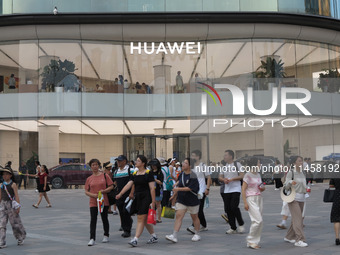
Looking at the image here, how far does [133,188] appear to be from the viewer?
955 centimetres

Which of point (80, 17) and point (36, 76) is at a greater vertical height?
point (80, 17)

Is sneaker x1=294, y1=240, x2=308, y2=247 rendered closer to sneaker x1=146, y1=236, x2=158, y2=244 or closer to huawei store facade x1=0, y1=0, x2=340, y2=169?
sneaker x1=146, y1=236, x2=158, y2=244

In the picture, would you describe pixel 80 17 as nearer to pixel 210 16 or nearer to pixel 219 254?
pixel 210 16

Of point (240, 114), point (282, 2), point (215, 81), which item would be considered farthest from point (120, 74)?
point (240, 114)

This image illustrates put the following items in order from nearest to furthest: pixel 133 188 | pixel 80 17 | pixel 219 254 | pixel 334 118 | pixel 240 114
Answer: pixel 219 254 < pixel 133 188 < pixel 240 114 < pixel 80 17 < pixel 334 118

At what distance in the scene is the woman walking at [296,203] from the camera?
879 cm

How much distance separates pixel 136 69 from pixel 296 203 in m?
19.6

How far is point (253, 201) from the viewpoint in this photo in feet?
29.0

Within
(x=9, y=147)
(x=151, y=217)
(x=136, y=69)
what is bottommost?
(x=151, y=217)

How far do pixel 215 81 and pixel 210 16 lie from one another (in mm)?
3595

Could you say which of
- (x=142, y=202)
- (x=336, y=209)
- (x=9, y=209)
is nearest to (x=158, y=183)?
(x=142, y=202)

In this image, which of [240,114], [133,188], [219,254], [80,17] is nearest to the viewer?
[219,254]

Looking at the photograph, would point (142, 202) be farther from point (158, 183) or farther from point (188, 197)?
point (158, 183)

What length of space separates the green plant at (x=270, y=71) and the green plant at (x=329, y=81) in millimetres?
2451
